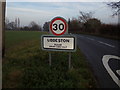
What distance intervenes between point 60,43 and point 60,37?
0.70 ft

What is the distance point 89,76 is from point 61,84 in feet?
4.45

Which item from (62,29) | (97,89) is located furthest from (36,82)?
(62,29)

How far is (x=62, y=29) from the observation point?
18.3 feet

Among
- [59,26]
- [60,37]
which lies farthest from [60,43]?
[59,26]

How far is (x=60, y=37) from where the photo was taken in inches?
221

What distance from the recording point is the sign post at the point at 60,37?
5536 millimetres

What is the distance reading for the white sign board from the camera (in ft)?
18.2

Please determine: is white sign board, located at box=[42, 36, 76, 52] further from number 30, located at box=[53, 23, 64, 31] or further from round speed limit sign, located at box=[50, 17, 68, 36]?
number 30, located at box=[53, 23, 64, 31]

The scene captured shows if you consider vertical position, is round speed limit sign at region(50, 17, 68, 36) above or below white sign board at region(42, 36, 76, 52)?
A: above

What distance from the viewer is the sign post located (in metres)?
5.54

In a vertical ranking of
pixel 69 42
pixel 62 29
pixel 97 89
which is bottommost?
pixel 97 89

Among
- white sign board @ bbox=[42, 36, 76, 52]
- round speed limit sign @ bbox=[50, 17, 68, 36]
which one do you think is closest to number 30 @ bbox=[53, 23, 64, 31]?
round speed limit sign @ bbox=[50, 17, 68, 36]

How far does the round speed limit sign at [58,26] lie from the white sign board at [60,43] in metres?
0.18

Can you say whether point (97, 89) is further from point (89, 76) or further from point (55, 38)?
point (55, 38)
